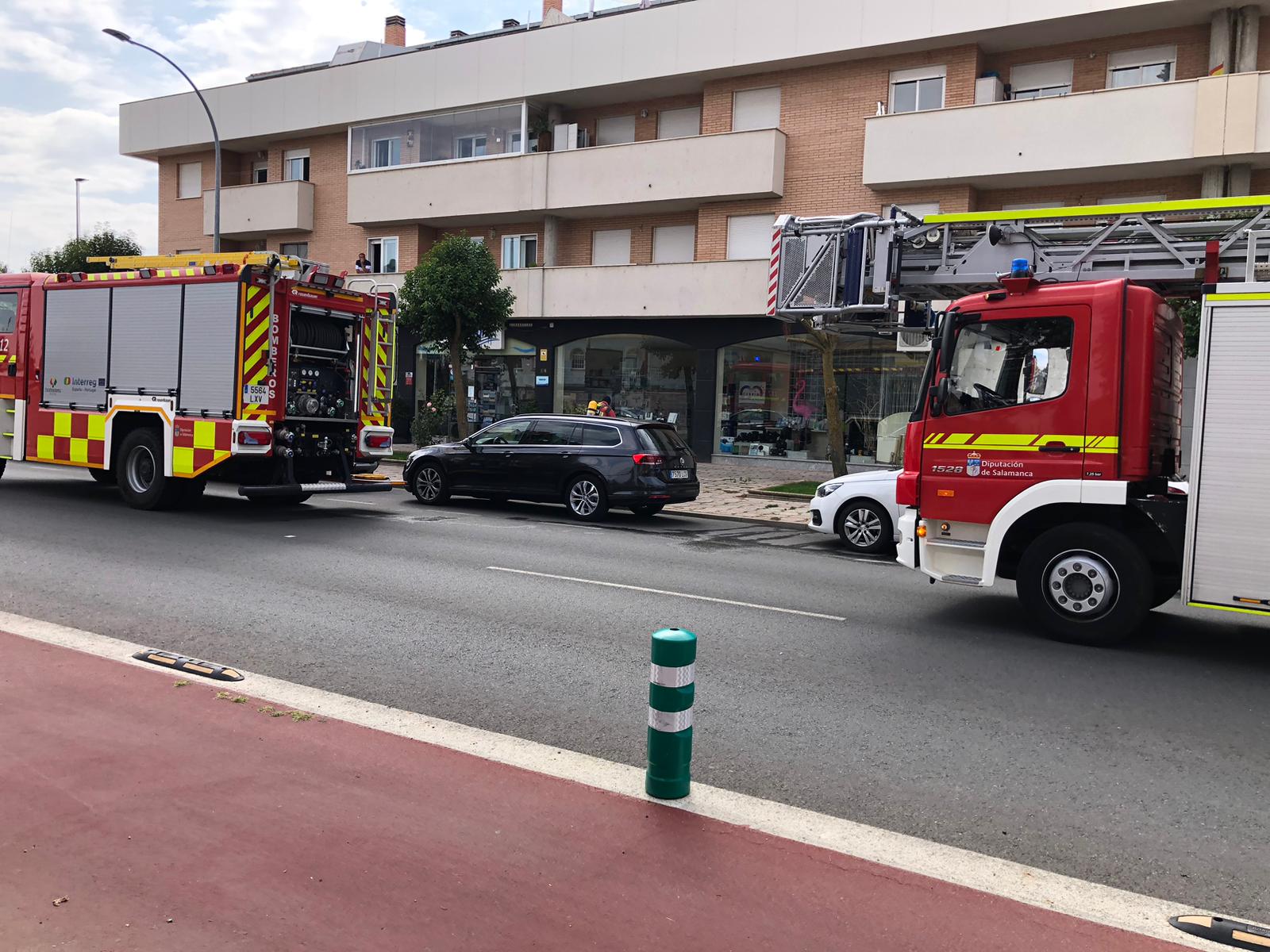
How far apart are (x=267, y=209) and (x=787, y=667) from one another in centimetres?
3050

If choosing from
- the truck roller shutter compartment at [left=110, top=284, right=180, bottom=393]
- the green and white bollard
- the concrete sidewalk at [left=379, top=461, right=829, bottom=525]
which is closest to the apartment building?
the concrete sidewalk at [left=379, top=461, right=829, bottom=525]

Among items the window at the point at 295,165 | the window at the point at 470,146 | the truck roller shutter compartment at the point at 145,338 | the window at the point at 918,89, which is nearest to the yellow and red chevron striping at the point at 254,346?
the truck roller shutter compartment at the point at 145,338

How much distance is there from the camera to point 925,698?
608cm

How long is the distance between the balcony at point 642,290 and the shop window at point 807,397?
143 cm

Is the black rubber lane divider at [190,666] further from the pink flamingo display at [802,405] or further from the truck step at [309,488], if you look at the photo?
the pink flamingo display at [802,405]

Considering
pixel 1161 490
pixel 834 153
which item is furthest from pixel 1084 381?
pixel 834 153

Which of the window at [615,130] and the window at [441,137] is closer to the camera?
the window at [615,130]

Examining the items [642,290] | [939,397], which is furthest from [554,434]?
[642,290]

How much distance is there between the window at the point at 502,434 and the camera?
15258 mm

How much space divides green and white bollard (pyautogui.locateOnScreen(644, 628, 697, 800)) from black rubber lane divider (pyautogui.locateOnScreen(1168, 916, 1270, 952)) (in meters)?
1.84

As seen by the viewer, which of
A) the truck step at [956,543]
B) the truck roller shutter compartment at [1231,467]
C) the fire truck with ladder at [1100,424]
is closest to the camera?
the truck roller shutter compartment at [1231,467]

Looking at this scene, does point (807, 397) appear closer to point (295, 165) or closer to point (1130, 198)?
point (1130, 198)

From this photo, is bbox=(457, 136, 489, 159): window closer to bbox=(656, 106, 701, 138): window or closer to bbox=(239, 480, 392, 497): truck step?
bbox=(656, 106, 701, 138): window

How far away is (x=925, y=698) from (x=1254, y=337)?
11.0 feet
